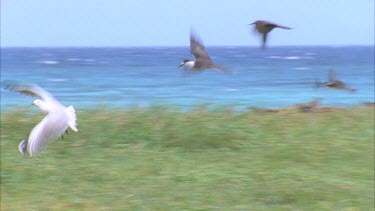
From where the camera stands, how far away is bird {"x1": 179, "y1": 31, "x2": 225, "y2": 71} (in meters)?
1.28

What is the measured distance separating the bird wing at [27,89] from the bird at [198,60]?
0.31 m

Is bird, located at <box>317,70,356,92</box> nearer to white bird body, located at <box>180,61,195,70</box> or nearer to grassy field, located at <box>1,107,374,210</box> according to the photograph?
white bird body, located at <box>180,61,195,70</box>

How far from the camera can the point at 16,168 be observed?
5.27 metres

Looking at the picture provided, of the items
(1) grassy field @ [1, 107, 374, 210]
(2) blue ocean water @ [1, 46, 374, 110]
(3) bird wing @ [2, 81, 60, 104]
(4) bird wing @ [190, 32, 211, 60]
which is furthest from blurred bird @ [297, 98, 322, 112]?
(3) bird wing @ [2, 81, 60, 104]

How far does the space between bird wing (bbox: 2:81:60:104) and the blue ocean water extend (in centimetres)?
2

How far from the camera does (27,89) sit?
1.10m

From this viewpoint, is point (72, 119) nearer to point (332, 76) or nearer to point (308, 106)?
point (332, 76)

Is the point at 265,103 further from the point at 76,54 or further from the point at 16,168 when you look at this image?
the point at 76,54

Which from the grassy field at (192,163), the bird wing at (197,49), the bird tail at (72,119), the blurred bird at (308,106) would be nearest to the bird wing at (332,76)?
the bird wing at (197,49)

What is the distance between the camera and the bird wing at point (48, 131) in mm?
1003

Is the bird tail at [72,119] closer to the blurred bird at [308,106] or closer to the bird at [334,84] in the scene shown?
the bird at [334,84]
